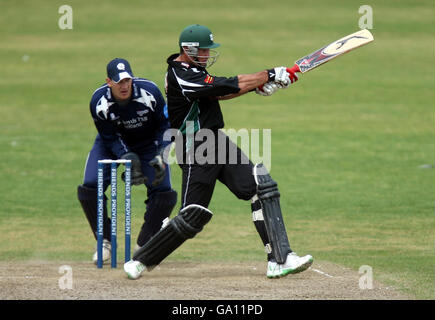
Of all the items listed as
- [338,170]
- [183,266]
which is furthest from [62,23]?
[183,266]

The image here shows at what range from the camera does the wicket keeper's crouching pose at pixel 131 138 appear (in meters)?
7.95

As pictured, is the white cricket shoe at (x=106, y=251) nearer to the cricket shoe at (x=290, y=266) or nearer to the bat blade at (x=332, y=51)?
the cricket shoe at (x=290, y=266)

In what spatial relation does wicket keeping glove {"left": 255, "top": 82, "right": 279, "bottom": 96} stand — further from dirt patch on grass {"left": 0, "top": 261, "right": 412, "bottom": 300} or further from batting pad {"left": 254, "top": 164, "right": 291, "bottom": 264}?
dirt patch on grass {"left": 0, "top": 261, "right": 412, "bottom": 300}

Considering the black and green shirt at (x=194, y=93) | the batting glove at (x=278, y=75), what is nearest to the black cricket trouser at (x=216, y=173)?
the black and green shirt at (x=194, y=93)

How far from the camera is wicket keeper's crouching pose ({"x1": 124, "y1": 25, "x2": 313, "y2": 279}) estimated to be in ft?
22.8

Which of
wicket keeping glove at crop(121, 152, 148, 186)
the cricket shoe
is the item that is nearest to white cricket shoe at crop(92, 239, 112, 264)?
wicket keeping glove at crop(121, 152, 148, 186)

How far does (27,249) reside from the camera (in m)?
9.39

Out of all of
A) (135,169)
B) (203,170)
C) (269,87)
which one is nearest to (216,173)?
(203,170)

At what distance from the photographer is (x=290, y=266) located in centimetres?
691

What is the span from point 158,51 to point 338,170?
12736mm

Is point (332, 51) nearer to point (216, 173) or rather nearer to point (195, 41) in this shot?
point (195, 41)

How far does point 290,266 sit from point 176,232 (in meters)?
0.92

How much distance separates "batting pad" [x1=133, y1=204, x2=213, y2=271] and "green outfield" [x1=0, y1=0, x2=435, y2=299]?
1.67 metres

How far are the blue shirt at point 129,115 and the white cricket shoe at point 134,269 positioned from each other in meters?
1.37
